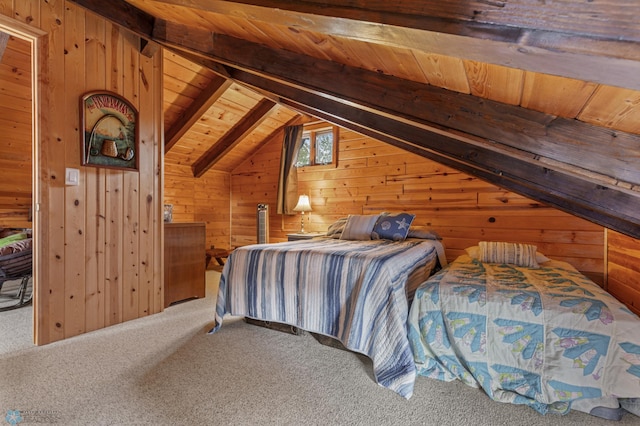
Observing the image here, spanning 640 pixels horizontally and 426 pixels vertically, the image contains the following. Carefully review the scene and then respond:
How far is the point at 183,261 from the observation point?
129 inches

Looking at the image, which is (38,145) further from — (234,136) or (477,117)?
(234,136)

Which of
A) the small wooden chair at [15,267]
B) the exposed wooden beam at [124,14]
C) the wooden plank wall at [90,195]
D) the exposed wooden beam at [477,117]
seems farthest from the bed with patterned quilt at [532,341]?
the small wooden chair at [15,267]

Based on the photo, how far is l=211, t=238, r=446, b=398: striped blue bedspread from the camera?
1793 mm

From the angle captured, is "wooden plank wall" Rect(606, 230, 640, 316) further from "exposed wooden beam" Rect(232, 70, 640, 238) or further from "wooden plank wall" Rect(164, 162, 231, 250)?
"wooden plank wall" Rect(164, 162, 231, 250)

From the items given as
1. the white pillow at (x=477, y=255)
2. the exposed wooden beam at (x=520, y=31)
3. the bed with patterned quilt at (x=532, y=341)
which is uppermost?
the exposed wooden beam at (x=520, y=31)

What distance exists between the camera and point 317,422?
1.39 meters

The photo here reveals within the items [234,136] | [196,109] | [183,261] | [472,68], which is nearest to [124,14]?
[196,109]

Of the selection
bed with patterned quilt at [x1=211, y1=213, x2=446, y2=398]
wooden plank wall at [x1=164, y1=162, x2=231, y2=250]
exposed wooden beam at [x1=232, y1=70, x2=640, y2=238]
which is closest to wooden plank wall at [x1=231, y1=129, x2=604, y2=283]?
wooden plank wall at [x1=164, y1=162, x2=231, y2=250]

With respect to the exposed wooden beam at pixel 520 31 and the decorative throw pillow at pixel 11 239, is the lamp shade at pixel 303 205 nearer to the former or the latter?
the decorative throw pillow at pixel 11 239

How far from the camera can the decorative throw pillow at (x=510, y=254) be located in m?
2.56

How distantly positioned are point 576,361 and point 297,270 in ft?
5.34

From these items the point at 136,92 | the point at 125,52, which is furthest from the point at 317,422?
the point at 125,52

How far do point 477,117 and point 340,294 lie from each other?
1.38m

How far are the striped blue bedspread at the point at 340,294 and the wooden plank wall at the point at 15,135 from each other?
2.91 metres
